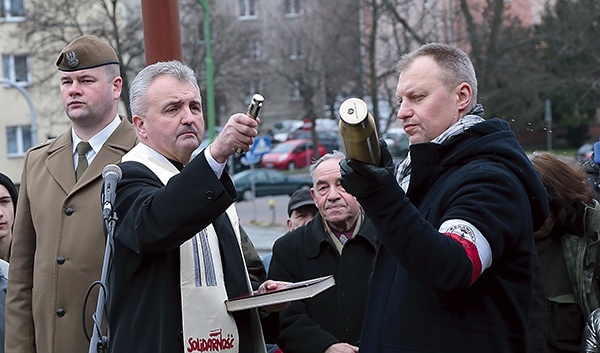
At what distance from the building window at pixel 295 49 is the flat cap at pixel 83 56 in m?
33.7

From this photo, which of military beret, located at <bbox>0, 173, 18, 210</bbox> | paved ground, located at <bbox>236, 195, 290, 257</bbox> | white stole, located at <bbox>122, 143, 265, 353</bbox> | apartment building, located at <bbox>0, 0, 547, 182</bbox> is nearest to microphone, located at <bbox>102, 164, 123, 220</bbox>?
white stole, located at <bbox>122, 143, 265, 353</bbox>

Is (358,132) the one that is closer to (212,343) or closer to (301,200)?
(212,343)

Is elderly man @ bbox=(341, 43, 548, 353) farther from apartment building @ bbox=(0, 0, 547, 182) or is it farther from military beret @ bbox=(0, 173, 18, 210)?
apartment building @ bbox=(0, 0, 547, 182)

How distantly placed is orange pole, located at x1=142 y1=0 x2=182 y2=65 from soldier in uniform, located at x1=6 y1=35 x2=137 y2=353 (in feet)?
0.79

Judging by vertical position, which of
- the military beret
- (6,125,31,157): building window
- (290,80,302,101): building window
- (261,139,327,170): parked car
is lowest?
(261,139,327,170): parked car

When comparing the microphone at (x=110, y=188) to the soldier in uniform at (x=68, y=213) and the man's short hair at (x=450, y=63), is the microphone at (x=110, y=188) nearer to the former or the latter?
the soldier in uniform at (x=68, y=213)

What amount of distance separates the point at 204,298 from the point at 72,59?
1.46 metres

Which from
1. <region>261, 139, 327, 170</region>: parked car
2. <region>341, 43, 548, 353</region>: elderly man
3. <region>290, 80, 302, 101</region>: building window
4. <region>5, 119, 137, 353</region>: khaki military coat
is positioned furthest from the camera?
<region>261, 139, 327, 170</region>: parked car

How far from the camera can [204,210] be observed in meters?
3.14

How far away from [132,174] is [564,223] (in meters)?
2.20

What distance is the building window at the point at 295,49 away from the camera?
38.7 meters

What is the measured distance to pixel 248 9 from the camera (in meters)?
54.3

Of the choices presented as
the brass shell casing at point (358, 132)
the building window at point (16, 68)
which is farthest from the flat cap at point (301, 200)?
the building window at point (16, 68)

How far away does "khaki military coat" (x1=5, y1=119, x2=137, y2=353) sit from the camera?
158 inches
